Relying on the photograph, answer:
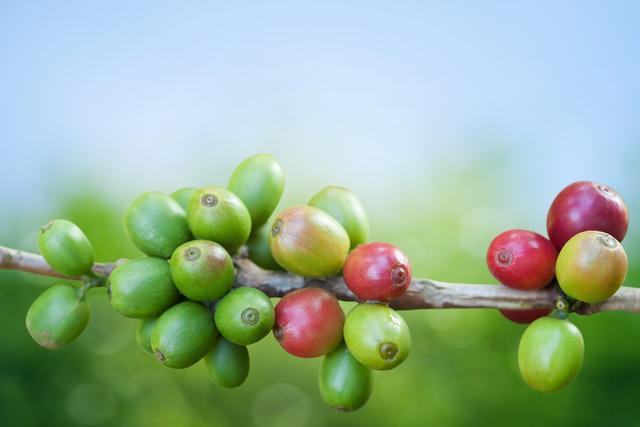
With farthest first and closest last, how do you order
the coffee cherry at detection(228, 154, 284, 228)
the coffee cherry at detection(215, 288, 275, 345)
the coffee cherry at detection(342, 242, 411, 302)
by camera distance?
the coffee cherry at detection(228, 154, 284, 228)
the coffee cherry at detection(342, 242, 411, 302)
the coffee cherry at detection(215, 288, 275, 345)

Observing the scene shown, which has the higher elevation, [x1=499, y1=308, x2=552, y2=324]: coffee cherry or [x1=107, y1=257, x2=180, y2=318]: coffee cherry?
[x1=107, y1=257, x2=180, y2=318]: coffee cherry

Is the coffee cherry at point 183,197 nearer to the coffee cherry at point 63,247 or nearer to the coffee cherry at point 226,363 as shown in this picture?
the coffee cherry at point 63,247

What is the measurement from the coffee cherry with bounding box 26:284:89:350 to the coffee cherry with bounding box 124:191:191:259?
11.8 inches

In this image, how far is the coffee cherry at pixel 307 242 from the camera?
1.90 metres

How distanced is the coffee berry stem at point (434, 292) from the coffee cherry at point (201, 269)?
190 millimetres

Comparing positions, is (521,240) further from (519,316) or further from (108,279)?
(108,279)

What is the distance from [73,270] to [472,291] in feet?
4.51

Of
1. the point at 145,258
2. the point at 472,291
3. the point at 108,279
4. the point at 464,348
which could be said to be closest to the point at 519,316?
the point at 472,291

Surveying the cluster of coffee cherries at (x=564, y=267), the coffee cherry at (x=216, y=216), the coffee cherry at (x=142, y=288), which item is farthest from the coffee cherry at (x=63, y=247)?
the cluster of coffee cherries at (x=564, y=267)

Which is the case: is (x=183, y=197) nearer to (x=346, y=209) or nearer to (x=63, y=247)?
(x=63, y=247)

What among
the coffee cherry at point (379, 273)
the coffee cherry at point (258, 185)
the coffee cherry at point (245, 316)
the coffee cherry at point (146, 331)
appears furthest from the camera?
the coffee cherry at point (258, 185)

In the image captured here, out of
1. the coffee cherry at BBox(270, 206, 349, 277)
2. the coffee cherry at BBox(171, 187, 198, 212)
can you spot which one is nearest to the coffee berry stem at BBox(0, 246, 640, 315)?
the coffee cherry at BBox(270, 206, 349, 277)

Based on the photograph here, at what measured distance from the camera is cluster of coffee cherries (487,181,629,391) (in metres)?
1.82

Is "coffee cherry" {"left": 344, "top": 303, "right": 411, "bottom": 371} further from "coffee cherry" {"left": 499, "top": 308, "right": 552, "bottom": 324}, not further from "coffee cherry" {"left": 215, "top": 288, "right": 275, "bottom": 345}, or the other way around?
"coffee cherry" {"left": 499, "top": 308, "right": 552, "bottom": 324}
